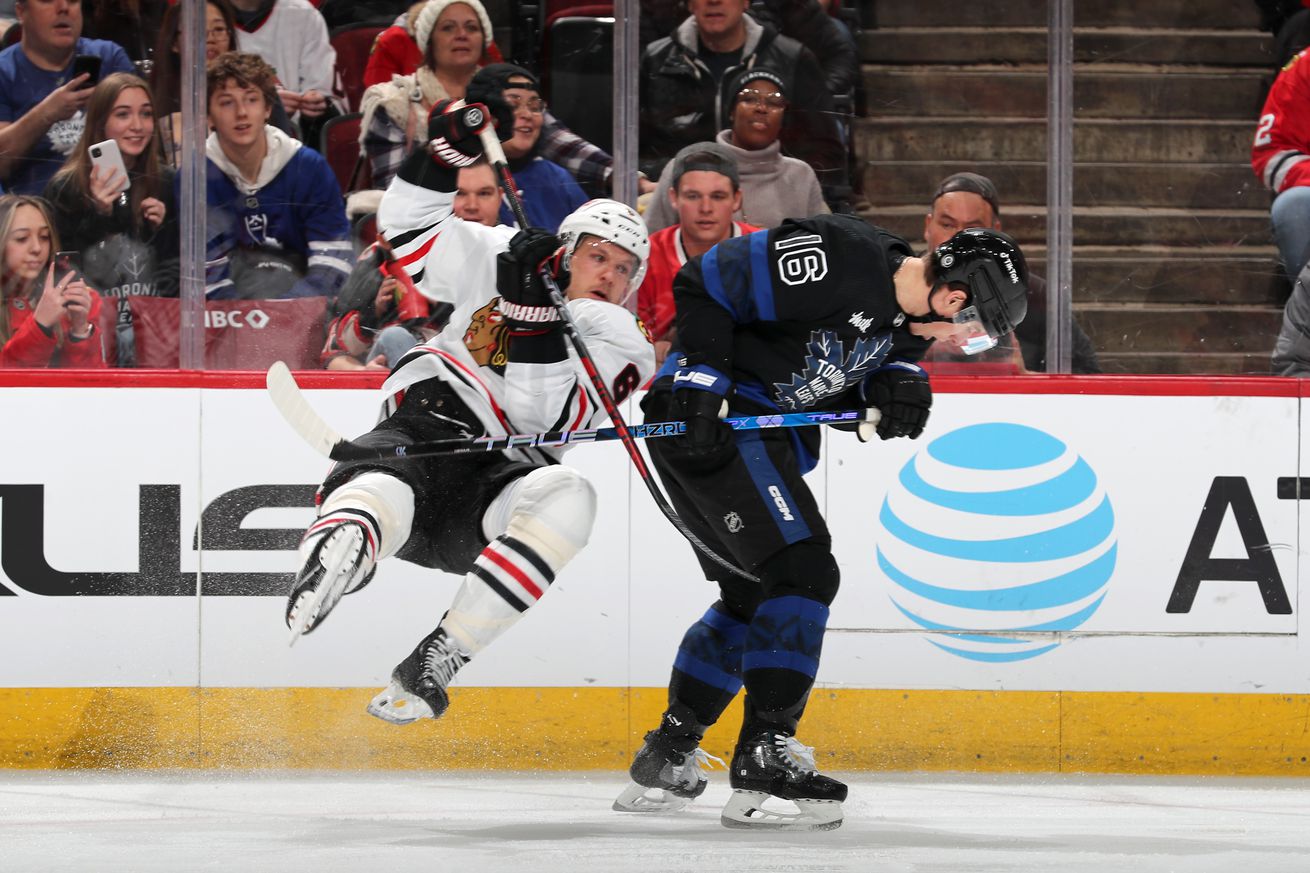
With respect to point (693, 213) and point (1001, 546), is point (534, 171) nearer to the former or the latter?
point (693, 213)

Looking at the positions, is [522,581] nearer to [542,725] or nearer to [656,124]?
[542,725]

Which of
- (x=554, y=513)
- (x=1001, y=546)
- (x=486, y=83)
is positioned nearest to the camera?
(x=554, y=513)

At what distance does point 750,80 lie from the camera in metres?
4.41

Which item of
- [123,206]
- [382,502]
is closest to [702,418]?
[382,502]

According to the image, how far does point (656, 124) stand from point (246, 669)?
167 cm

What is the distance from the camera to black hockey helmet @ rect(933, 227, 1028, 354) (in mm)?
3217

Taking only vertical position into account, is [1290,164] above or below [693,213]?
above

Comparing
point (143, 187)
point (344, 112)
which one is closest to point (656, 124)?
point (344, 112)

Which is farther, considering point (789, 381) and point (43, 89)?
point (43, 89)

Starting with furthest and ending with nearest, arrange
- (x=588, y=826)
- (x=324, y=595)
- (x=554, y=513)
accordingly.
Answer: (x=588, y=826), (x=554, y=513), (x=324, y=595)

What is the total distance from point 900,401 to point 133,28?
222 cm

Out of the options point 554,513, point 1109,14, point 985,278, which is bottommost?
point 554,513

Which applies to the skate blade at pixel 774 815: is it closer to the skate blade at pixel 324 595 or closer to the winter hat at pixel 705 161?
the skate blade at pixel 324 595

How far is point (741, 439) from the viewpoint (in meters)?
3.43
